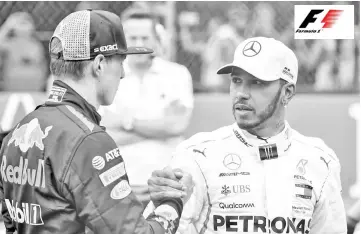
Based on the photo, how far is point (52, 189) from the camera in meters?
2.16

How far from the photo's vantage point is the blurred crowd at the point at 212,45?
6.17 m

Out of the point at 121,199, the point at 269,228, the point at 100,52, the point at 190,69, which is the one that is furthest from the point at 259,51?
the point at 190,69

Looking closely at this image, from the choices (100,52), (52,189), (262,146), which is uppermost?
(100,52)

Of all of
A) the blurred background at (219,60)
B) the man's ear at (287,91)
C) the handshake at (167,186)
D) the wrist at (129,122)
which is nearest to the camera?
the handshake at (167,186)

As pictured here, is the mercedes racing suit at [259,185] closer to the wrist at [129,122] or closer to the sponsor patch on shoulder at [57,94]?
the sponsor patch on shoulder at [57,94]

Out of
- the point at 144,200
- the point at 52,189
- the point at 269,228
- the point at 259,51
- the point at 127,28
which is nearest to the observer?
the point at 52,189

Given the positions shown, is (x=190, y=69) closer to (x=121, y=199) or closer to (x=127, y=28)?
(x=127, y=28)

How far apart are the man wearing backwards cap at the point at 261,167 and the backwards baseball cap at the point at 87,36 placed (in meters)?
0.85

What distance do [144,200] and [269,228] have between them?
1.96 m

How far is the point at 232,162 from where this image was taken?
302 centimetres

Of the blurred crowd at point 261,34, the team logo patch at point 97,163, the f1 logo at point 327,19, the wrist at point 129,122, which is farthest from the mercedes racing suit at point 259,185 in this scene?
the blurred crowd at point 261,34

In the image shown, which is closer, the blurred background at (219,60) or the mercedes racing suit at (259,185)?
the mercedes racing suit at (259,185)

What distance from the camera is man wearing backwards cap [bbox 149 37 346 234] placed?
9.59 feet

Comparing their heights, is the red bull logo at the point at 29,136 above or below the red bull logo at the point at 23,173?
above
